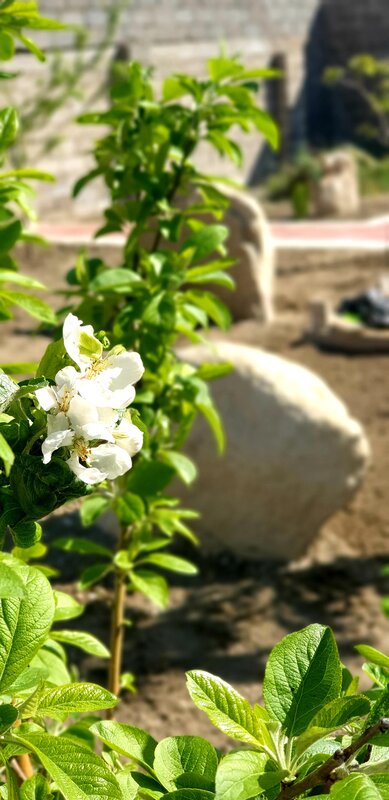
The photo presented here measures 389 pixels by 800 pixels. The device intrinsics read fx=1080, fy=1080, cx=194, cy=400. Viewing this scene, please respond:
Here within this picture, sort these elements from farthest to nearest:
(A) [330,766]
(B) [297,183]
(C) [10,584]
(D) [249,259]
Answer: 1. (B) [297,183]
2. (D) [249,259]
3. (A) [330,766]
4. (C) [10,584]

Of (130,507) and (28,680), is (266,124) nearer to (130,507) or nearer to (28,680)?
(130,507)

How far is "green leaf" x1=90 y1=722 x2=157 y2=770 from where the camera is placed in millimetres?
1074

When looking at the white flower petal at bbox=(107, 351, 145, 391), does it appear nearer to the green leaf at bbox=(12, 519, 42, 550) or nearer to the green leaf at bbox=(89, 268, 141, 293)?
the green leaf at bbox=(12, 519, 42, 550)

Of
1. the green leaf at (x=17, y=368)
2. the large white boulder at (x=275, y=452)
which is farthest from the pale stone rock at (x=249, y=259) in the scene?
the green leaf at (x=17, y=368)

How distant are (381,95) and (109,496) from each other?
1839 cm

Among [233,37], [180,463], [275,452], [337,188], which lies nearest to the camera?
[180,463]

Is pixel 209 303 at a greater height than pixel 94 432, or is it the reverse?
pixel 94 432

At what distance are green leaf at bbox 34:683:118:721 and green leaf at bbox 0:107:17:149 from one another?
102 centimetres

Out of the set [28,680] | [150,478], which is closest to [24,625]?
[28,680]

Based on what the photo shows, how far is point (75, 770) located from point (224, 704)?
160mm

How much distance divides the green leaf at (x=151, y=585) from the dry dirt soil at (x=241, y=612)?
1.53 m

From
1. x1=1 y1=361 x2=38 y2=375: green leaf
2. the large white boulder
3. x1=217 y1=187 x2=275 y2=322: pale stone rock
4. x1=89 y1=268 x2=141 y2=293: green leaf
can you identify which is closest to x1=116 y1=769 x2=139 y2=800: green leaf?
x1=1 y1=361 x2=38 y2=375: green leaf

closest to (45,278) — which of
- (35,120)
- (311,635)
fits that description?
(35,120)

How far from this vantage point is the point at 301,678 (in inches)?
42.7
